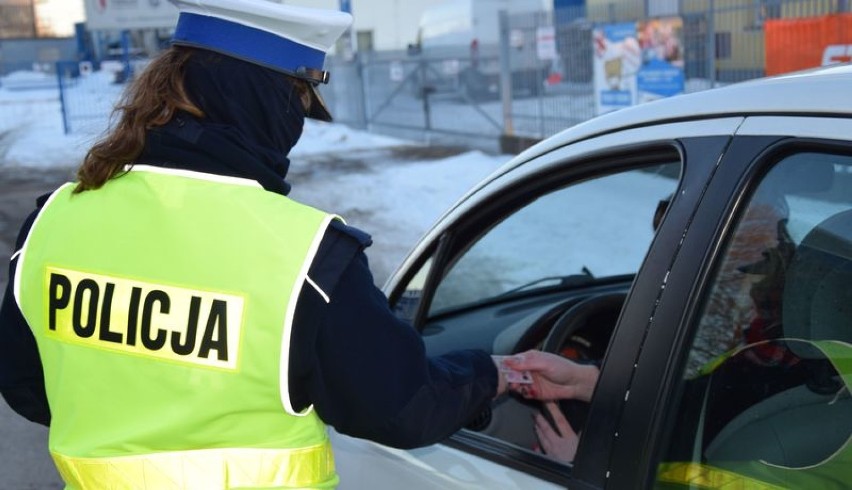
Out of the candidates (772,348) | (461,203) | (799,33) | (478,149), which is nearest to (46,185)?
(478,149)

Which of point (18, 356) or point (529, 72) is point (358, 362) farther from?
point (529, 72)

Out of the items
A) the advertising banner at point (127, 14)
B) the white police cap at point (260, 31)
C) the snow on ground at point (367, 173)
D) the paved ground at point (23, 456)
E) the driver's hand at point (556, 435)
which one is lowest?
the snow on ground at point (367, 173)

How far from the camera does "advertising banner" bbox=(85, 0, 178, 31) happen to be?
29812 mm

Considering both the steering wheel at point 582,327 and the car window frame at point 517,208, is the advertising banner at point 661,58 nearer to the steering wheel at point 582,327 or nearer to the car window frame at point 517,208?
the steering wheel at point 582,327

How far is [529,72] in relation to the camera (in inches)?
546

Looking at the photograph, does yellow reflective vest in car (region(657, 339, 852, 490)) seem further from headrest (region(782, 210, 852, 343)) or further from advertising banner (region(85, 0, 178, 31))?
advertising banner (region(85, 0, 178, 31))

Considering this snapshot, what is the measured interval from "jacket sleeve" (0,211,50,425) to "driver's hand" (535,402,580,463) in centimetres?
106

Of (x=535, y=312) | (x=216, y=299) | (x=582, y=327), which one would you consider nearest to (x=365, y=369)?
(x=216, y=299)

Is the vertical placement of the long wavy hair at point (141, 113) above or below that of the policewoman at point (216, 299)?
above

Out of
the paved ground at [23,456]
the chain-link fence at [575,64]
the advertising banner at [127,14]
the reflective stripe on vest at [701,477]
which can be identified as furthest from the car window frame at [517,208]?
the advertising banner at [127,14]

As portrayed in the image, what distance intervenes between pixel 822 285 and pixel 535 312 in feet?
5.00

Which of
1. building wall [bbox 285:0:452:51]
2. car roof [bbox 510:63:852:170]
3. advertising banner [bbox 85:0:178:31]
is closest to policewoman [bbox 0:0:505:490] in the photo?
car roof [bbox 510:63:852:170]

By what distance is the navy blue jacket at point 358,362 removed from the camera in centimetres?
149

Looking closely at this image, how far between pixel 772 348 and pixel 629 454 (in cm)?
29
